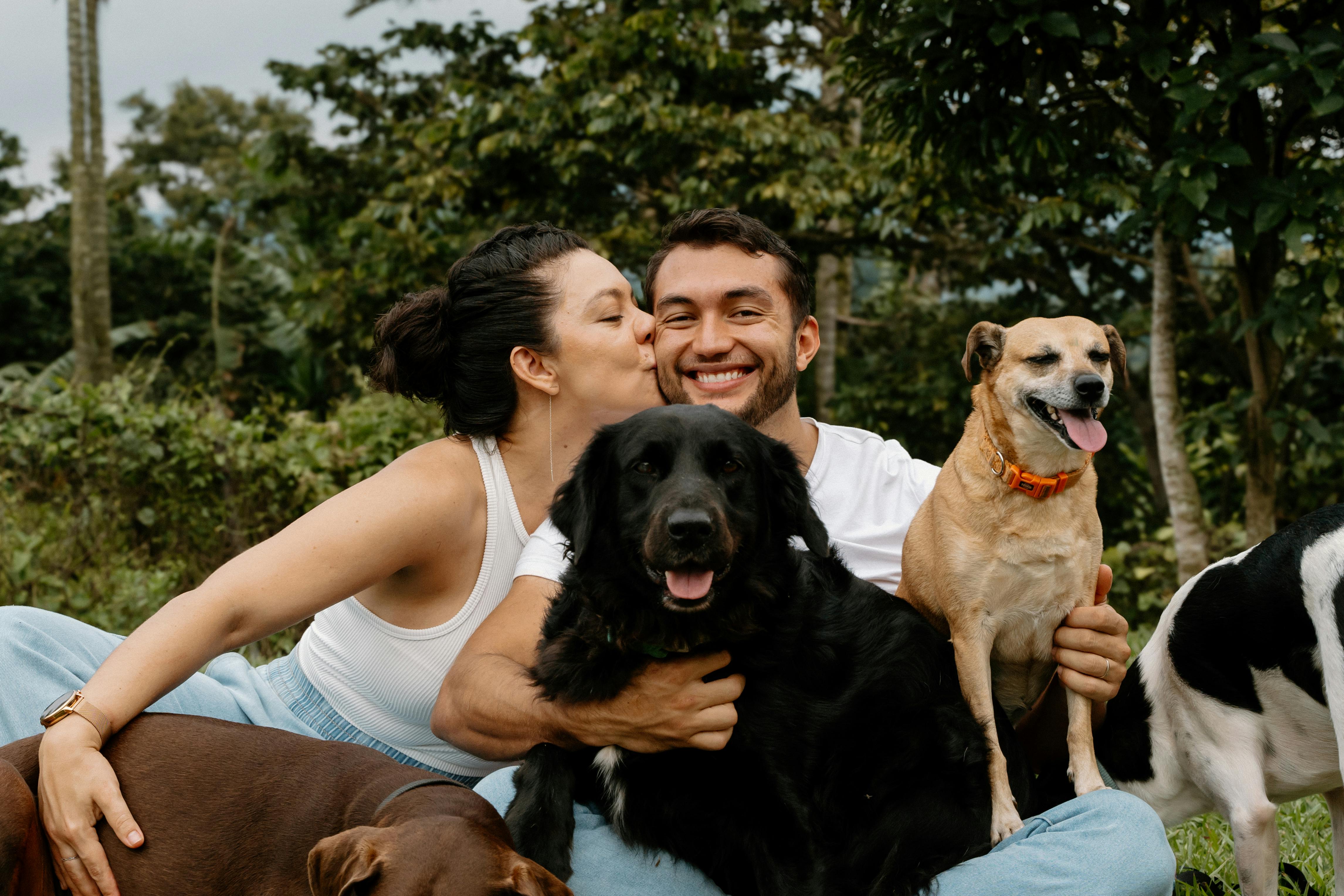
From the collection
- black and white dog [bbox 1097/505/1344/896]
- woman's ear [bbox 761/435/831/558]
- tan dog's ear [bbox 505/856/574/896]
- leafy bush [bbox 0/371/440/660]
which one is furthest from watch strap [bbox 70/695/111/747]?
leafy bush [bbox 0/371/440/660]

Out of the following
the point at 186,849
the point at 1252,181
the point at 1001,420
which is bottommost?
the point at 186,849

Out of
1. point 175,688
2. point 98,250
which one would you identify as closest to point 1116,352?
point 175,688

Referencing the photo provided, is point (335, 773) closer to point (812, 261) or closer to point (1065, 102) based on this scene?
point (1065, 102)

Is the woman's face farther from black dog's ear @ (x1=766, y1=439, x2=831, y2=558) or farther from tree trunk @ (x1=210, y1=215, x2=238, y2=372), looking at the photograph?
tree trunk @ (x1=210, y1=215, x2=238, y2=372)

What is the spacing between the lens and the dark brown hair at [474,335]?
9.91 ft

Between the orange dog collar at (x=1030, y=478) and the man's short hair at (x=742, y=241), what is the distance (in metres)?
0.96

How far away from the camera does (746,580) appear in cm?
233

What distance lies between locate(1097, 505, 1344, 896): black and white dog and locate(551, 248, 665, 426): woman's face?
157 centimetres

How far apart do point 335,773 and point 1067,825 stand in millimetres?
1574

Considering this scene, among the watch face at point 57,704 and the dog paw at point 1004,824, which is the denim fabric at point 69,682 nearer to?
the watch face at point 57,704

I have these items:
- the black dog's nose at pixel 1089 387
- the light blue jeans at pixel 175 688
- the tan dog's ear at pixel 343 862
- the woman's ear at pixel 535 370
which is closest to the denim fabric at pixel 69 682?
the light blue jeans at pixel 175 688

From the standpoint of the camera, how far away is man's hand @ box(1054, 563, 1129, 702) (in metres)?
2.50

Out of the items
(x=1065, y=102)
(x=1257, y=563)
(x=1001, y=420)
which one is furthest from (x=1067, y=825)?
(x=1065, y=102)

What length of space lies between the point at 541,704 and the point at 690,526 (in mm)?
588
